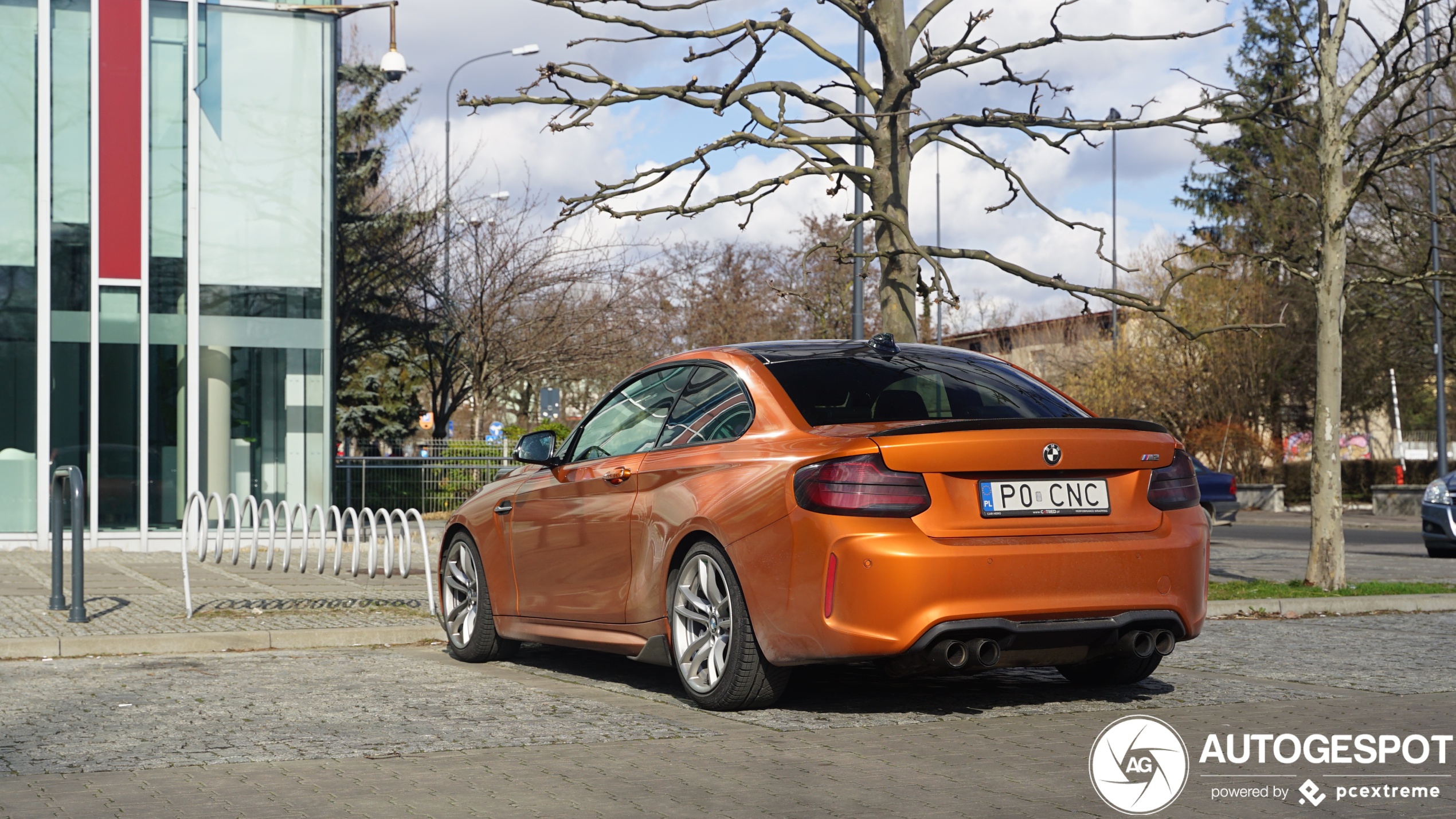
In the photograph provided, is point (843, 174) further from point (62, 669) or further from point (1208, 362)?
point (1208, 362)

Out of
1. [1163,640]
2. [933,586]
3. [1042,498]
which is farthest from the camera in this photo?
Result: [1163,640]

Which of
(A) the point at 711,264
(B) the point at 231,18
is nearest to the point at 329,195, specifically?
(B) the point at 231,18

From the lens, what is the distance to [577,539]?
289 inches

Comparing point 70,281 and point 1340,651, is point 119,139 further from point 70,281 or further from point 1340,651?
point 1340,651

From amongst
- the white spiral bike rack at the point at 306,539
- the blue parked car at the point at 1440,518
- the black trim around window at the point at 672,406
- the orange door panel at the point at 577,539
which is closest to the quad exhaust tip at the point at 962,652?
the black trim around window at the point at 672,406

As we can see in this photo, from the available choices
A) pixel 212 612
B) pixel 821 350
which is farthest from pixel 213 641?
pixel 821 350

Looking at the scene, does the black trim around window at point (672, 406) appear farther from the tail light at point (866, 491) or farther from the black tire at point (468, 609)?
the black tire at point (468, 609)

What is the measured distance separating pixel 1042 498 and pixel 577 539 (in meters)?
2.43

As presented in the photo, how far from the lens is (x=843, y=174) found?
11.8 metres

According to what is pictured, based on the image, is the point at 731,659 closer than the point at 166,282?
Yes

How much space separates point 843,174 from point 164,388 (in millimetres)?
10047

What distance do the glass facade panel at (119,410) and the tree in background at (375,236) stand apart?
A: 10.8 meters

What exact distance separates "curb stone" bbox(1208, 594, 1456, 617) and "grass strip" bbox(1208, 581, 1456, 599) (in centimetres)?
17

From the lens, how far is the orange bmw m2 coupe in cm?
576
